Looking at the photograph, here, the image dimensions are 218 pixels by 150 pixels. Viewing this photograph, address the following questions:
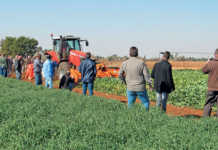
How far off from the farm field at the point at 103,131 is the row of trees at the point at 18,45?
7852cm

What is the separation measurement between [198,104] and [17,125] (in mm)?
8169

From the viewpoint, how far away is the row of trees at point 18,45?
80938mm

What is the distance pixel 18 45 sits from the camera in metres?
81.6

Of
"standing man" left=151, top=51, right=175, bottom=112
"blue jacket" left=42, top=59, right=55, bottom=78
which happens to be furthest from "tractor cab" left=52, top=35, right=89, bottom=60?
"standing man" left=151, top=51, right=175, bottom=112

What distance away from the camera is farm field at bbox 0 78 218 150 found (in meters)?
3.54

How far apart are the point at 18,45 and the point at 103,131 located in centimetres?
8224

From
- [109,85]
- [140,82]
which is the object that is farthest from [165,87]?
[109,85]

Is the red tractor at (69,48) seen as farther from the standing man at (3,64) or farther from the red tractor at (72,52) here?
the standing man at (3,64)

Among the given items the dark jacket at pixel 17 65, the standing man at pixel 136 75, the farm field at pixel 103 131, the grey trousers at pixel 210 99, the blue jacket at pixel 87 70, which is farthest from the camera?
the dark jacket at pixel 17 65

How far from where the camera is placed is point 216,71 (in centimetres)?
700

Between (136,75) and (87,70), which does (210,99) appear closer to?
(136,75)

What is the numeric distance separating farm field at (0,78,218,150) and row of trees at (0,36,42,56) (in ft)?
258

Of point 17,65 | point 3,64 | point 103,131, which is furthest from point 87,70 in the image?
point 3,64

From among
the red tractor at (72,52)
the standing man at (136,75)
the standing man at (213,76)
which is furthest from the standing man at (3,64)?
the standing man at (213,76)
